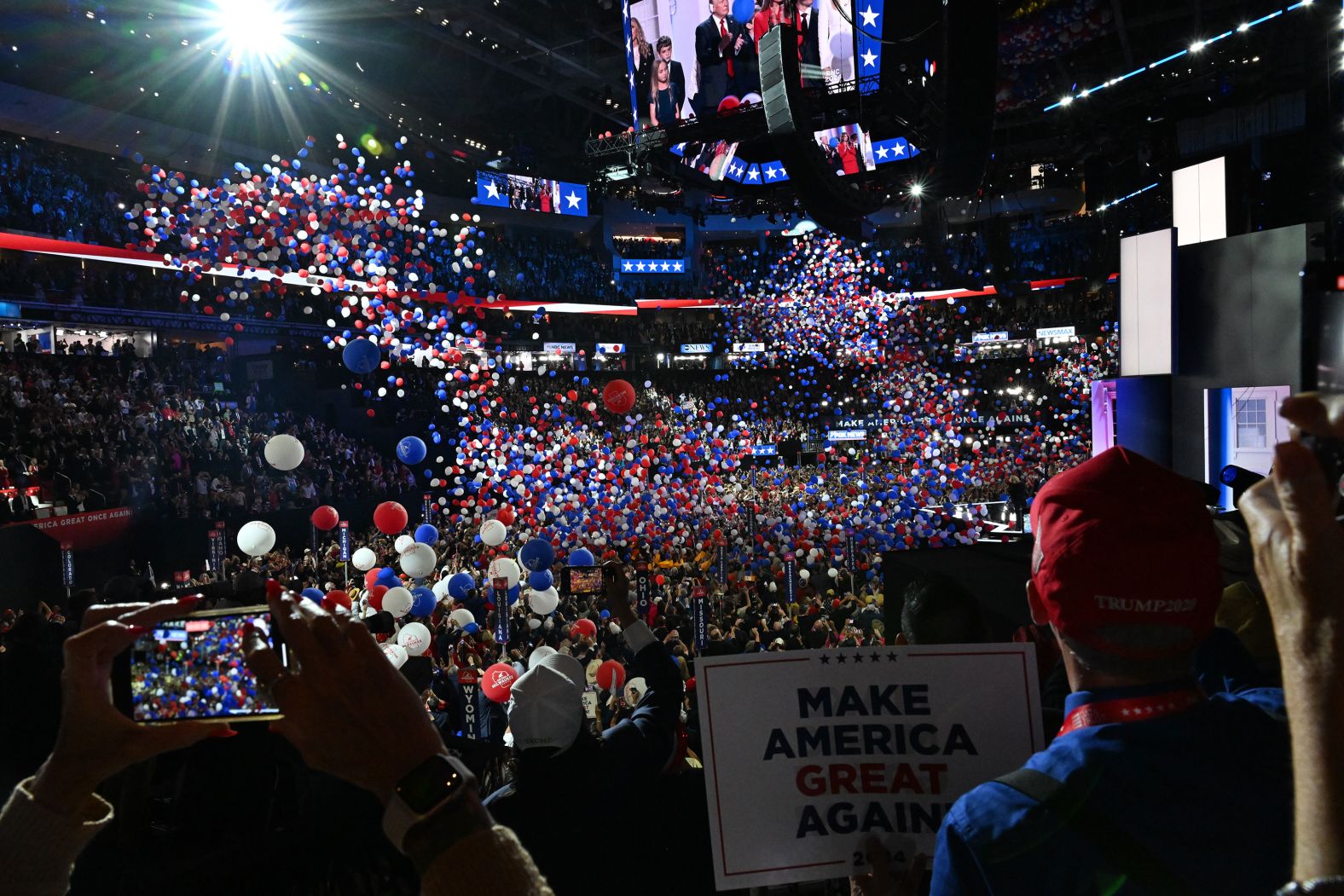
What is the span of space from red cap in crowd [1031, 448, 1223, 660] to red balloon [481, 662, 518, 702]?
18.3 feet

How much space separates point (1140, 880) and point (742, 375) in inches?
1322

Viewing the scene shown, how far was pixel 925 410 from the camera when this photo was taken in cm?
2348

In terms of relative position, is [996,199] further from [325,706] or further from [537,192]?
[325,706]

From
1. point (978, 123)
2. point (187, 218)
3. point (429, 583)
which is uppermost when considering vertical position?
point (187, 218)

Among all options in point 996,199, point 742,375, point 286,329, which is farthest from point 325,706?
point 996,199

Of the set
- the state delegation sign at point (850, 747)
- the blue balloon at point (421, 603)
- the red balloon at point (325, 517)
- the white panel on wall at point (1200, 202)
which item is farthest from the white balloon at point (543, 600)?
the white panel on wall at point (1200, 202)

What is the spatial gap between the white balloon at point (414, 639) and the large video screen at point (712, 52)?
6.18m

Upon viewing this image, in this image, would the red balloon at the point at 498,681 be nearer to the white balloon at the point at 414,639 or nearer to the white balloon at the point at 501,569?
the white balloon at the point at 414,639

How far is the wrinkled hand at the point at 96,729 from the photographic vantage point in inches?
43.3

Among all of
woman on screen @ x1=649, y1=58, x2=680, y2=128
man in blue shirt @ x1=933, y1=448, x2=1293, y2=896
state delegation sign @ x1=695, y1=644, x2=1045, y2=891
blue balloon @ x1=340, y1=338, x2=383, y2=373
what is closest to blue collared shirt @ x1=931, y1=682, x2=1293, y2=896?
man in blue shirt @ x1=933, y1=448, x2=1293, y2=896

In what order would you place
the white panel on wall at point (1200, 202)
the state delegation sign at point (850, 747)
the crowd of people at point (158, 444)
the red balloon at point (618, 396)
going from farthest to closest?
the crowd of people at point (158, 444), the red balloon at point (618, 396), the white panel on wall at point (1200, 202), the state delegation sign at point (850, 747)

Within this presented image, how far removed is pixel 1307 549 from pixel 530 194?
3076cm

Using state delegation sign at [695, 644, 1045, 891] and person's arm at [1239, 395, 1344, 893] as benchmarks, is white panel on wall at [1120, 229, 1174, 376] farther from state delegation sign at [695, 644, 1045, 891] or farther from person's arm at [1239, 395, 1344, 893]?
person's arm at [1239, 395, 1344, 893]

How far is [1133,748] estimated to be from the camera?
107cm
